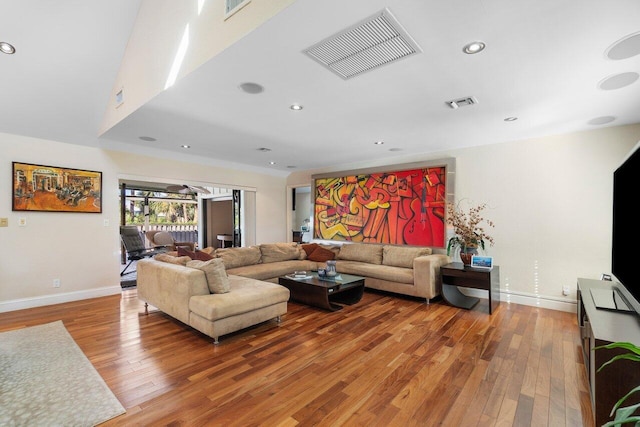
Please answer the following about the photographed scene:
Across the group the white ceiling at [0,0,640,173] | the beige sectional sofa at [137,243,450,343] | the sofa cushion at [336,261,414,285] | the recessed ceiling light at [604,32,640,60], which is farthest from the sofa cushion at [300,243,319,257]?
the recessed ceiling light at [604,32,640,60]

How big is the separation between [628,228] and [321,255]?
166 inches

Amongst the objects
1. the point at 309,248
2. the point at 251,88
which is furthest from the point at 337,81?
the point at 309,248

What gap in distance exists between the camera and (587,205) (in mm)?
3719

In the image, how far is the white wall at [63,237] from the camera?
387 centimetres

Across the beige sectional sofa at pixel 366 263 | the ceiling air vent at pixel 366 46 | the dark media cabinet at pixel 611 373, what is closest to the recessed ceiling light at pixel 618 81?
the ceiling air vent at pixel 366 46

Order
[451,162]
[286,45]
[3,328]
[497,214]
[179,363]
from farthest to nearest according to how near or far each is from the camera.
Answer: [451,162], [497,214], [3,328], [179,363], [286,45]

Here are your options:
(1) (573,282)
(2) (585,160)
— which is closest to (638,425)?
(1) (573,282)

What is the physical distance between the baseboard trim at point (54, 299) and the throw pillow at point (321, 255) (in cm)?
329

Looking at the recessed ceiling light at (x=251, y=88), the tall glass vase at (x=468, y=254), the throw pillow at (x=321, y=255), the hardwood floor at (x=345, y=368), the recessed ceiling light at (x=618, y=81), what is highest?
the recessed ceiling light at (x=251, y=88)

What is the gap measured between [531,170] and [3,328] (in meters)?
6.81

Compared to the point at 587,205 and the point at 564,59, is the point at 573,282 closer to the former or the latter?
the point at 587,205

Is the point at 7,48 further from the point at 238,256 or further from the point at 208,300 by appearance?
the point at 238,256

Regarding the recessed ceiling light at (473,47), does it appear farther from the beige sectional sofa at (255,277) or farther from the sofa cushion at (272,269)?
the sofa cushion at (272,269)

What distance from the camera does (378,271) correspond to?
4.61m
